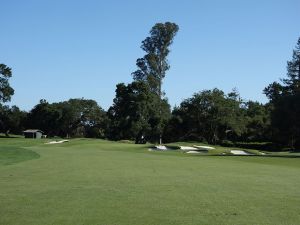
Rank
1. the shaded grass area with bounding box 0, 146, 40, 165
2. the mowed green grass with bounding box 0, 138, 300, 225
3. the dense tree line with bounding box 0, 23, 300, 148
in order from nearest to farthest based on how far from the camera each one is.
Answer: the mowed green grass with bounding box 0, 138, 300, 225 < the shaded grass area with bounding box 0, 146, 40, 165 < the dense tree line with bounding box 0, 23, 300, 148

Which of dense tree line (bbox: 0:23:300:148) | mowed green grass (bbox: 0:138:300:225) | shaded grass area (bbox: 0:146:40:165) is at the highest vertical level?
dense tree line (bbox: 0:23:300:148)

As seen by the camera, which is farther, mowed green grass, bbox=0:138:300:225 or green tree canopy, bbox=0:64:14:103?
green tree canopy, bbox=0:64:14:103

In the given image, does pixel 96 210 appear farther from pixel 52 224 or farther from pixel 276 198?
pixel 276 198

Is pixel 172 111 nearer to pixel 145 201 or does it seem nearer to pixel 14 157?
pixel 14 157

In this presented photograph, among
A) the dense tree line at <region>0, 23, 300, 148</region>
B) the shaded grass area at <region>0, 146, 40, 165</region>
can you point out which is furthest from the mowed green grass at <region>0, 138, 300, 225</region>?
the dense tree line at <region>0, 23, 300, 148</region>

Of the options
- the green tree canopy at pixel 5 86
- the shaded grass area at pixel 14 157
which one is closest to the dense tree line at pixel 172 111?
the green tree canopy at pixel 5 86

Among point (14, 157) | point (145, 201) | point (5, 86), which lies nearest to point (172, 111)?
point (5, 86)

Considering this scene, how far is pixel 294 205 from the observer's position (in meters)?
9.01

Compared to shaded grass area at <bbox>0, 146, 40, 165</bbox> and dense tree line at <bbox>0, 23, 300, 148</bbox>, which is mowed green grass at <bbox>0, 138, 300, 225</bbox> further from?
dense tree line at <bbox>0, 23, 300, 148</bbox>

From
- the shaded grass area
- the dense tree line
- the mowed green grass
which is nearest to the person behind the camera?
the mowed green grass

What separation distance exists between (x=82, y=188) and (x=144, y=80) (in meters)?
72.3

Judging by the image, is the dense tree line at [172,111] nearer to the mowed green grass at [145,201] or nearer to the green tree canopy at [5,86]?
the green tree canopy at [5,86]

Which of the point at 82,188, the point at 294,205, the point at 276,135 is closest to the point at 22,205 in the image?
the point at 82,188

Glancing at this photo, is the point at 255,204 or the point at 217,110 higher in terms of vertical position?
the point at 217,110
